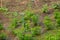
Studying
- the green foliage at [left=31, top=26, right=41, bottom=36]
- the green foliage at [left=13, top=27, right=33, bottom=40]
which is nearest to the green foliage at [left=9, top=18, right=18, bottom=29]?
the green foliage at [left=13, top=27, right=33, bottom=40]

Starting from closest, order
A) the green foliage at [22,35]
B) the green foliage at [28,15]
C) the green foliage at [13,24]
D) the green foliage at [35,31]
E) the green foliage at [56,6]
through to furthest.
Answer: the green foliage at [22,35] → the green foliage at [35,31] → the green foliage at [13,24] → the green foliage at [28,15] → the green foliage at [56,6]

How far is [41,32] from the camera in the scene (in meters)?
4.99

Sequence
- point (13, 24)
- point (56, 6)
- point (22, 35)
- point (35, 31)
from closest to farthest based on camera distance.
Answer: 1. point (22, 35)
2. point (35, 31)
3. point (13, 24)
4. point (56, 6)

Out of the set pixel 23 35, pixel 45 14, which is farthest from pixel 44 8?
pixel 23 35

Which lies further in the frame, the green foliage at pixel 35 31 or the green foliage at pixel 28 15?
the green foliage at pixel 28 15

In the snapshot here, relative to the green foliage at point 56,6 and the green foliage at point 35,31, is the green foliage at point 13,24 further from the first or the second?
the green foliage at point 56,6

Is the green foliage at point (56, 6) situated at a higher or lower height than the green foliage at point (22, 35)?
higher

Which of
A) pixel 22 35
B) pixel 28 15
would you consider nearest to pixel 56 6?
pixel 28 15

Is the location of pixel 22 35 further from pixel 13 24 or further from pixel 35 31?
pixel 13 24

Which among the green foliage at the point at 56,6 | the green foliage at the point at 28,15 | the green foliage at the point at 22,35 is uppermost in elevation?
the green foliage at the point at 56,6

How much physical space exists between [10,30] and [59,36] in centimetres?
149

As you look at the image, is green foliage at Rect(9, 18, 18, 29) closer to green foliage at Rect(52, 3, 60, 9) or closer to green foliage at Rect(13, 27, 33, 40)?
green foliage at Rect(13, 27, 33, 40)

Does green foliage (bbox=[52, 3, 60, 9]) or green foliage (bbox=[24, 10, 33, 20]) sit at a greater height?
green foliage (bbox=[52, 3, 60, 9])

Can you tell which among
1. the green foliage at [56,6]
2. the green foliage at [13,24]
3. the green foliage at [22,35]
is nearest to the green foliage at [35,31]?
the green foliage at [22,35]
